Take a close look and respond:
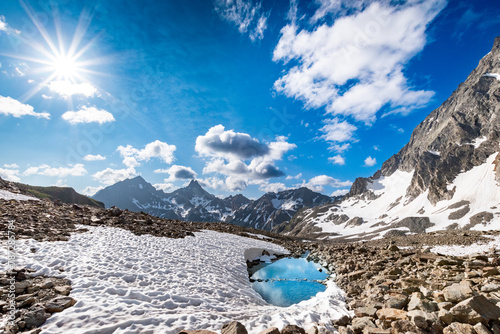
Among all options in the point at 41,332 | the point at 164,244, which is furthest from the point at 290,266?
the point at 41,332

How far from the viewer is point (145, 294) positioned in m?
9.27

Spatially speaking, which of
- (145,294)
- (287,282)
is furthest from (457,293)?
(287,282)

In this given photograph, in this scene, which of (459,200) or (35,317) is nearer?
(35,317)

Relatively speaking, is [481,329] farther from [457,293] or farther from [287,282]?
[287,282]

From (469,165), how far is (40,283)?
218418 mm

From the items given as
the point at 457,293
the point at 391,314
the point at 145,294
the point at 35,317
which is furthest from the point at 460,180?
the point at 35,317

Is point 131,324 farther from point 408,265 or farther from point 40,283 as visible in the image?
point 408,265

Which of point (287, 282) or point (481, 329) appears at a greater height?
point (481, 329)

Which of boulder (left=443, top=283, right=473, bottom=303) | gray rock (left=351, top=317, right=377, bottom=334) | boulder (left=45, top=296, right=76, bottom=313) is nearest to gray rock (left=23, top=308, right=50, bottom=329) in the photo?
boulder (left=45, top=296, right=76, bottom=313)

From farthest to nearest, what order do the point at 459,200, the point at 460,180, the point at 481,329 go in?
the point at 460,180
the point at 459,200
the point at 481,329

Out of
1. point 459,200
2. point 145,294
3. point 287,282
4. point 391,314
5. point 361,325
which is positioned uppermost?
point 459,200

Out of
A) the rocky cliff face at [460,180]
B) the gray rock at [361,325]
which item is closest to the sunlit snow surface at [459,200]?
the rocky cliff face at [460,180]

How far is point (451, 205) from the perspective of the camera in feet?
424

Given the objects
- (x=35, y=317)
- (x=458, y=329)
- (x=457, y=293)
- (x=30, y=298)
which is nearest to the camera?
(x=458, y=329)
